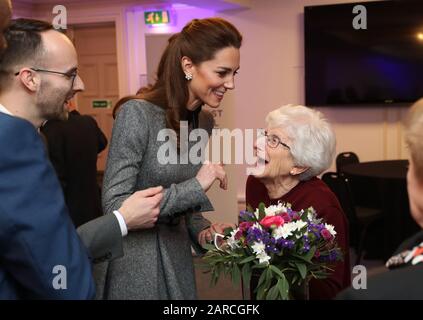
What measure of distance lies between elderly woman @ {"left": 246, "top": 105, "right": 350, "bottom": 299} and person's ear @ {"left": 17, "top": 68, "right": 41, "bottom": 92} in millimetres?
1109

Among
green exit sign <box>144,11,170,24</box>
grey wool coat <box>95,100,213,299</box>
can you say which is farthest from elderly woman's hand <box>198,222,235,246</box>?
green exit sign <box>144,11,170,24</box>

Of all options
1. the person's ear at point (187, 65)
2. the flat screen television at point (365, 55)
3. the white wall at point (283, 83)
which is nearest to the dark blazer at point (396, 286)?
the person's ear at point (187, 65)

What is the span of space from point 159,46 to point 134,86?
227 centimetres

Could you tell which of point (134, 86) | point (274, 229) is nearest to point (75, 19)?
point (134, 86)

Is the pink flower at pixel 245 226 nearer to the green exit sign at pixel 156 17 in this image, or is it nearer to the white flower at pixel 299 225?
the white flower at pixel 299 225

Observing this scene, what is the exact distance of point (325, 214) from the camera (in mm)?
1975

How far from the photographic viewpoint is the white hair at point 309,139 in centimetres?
213

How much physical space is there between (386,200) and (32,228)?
14.4ft

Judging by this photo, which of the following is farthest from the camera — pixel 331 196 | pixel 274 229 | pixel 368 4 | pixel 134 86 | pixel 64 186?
pixel 134 86

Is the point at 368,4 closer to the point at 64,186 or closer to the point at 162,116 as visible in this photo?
the point at 64,186

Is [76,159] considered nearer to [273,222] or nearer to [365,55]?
[273,222]

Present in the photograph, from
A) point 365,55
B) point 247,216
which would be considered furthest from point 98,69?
point 247,216

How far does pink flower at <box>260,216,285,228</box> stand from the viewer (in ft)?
4.97

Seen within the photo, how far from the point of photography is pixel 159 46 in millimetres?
5891
